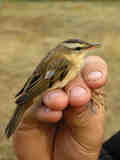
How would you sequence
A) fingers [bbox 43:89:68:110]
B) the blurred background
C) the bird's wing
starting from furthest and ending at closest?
the blurred background, the bird's wing, fingers [bbox 43:89:68:110]

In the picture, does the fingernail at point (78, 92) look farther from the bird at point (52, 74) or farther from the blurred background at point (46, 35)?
the blurred background at point (46, 35)

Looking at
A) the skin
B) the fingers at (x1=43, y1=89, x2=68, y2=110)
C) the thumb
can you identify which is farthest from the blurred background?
the fingers at (x1=43, y1=89, x2=68, y2=110)

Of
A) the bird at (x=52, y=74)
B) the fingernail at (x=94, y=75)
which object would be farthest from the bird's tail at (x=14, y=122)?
the fingernail at (x=94, y=75)

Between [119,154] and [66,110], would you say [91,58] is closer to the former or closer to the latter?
[66,110]

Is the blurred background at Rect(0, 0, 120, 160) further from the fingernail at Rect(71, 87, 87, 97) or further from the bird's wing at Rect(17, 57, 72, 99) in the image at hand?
the fingernail at Rect(71, 87, 87, 97)

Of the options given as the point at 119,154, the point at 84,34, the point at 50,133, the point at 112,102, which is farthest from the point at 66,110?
the point at 84,34
